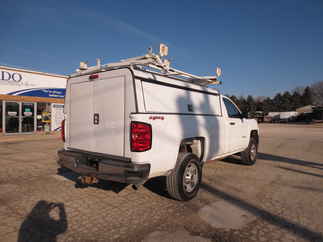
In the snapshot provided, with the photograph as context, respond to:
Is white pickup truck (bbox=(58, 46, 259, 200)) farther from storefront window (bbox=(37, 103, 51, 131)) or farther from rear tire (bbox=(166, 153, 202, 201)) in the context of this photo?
storefront window (bbox=(37, 103, 51, 131))

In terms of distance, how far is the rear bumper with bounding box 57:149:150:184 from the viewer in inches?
128

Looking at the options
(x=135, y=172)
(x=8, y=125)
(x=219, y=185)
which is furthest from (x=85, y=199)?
(x=8, y=125)

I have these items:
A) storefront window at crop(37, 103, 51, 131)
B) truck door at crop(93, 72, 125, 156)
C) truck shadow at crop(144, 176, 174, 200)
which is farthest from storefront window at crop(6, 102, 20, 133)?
truck door at crop(93, 72, 125, 156)

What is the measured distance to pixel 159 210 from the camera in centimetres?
368

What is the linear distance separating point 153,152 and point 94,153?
117 cm

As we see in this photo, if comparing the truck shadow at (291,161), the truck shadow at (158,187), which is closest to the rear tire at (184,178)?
the truck shadow at (158,187)

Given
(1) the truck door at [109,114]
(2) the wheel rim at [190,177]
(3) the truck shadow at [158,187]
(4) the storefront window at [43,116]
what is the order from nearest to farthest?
1. (1) the truck door at [109,114]
2. (2) the wheel rim at [190,177]
3. (3) the truck shadow at [158,187]
4. (4) the storefront window at [43,116]

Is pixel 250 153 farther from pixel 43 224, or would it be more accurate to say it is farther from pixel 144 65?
pixel 43 224

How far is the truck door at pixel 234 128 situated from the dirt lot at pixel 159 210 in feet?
2.85

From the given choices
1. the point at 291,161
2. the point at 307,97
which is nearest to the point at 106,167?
the point at 291,161

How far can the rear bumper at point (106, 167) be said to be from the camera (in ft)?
10.6

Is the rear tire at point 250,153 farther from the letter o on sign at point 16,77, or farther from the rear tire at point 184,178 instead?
the letter o on sign at point 16,77

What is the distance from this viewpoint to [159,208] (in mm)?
3758

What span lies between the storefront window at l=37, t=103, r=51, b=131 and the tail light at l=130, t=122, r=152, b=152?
15920 millimetres
